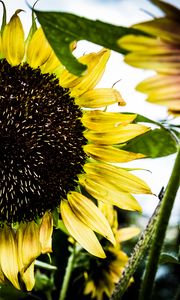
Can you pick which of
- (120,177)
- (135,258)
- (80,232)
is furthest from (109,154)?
(135,258)

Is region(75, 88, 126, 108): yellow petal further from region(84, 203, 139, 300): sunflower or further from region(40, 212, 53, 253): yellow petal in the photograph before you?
region(84, 203, 139, 300): sunflower

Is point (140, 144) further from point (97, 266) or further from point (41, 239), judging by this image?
point (97, 266)

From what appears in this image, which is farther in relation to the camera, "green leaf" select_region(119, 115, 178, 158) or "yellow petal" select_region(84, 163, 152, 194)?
"yellow petal" select_region(84, 163, 152, 194)

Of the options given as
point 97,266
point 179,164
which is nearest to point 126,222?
point 97,266

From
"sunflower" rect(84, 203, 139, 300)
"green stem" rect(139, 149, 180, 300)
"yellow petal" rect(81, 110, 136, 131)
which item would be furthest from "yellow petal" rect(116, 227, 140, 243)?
"green stem" rect(139, 149, 180, 300)

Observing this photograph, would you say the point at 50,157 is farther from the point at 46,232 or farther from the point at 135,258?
the point at 135,258
